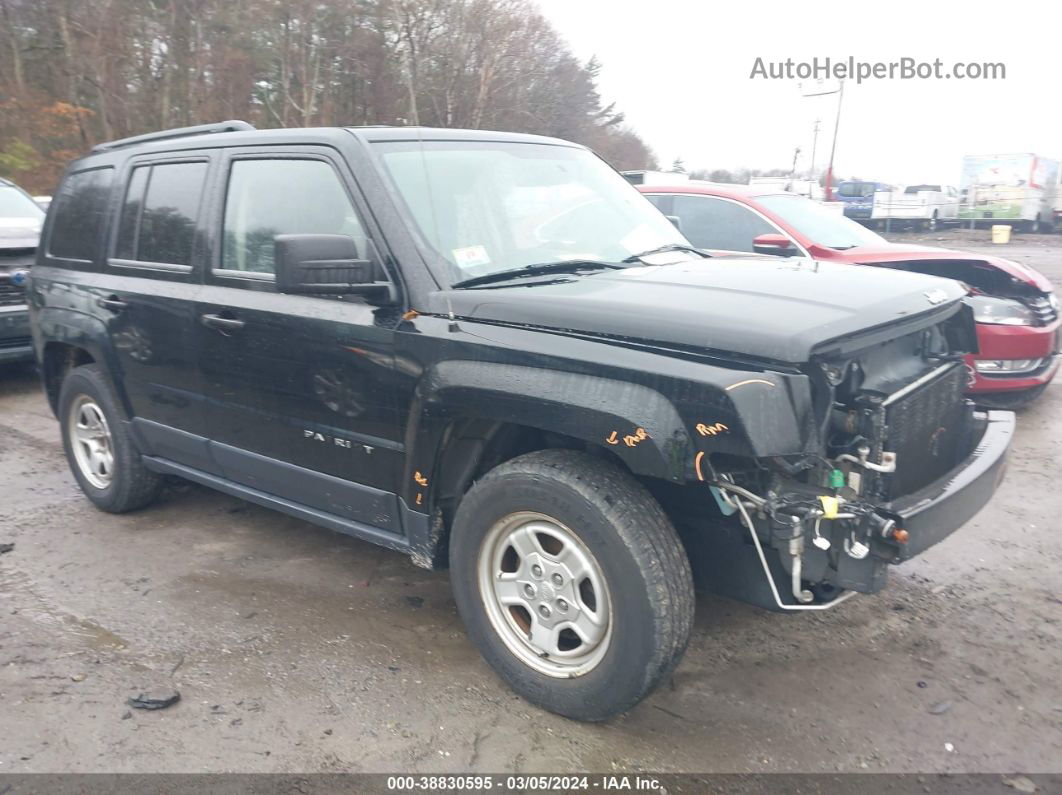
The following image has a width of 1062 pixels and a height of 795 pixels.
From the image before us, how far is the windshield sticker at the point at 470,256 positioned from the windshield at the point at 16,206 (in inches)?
273

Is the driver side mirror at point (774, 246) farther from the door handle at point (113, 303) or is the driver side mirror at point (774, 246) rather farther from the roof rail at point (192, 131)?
the door handle at point (113, 303)

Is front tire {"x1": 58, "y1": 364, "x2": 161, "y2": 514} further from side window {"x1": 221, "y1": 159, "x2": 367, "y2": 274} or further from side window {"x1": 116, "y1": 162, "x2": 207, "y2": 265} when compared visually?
side window {"x1": 221, "y1": 159, "x2": 367, "y2": 274}

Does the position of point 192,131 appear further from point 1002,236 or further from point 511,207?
point 1002,236

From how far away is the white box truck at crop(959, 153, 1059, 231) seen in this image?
32188mm

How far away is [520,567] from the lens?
9.96ft

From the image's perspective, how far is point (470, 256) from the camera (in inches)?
131

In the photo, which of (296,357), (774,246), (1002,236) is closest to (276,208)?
(296,357)

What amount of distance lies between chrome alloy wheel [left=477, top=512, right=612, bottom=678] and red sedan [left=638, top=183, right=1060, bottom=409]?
3.80 metres

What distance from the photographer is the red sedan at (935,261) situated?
21.2 feet

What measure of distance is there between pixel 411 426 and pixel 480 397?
0.39 metres

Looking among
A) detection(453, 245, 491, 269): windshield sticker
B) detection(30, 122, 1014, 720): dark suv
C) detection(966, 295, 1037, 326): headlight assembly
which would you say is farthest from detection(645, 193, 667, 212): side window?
detection(453, 245, 491, 269): windshield sticker

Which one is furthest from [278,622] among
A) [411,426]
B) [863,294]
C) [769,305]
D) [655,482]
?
[863,294]

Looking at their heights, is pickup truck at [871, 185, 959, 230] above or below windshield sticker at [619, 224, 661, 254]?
below

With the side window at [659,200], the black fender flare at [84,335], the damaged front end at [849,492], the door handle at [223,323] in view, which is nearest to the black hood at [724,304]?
the damaged front end at [849,492]
